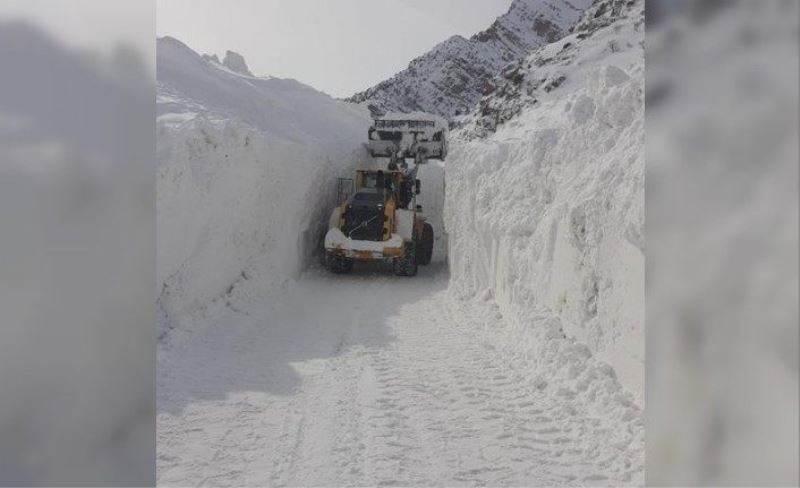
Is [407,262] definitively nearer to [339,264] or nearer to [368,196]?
[339,264]

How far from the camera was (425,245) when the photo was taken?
1285 cm

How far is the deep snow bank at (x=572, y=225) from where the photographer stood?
4289 millimetres

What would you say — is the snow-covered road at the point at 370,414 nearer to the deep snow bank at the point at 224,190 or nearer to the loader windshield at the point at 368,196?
the deep snow bank at the point at 224,190

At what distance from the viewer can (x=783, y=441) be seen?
6.45 feet

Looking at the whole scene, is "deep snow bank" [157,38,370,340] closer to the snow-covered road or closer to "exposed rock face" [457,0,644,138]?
the snow-covered road

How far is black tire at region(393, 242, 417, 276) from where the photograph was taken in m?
11.5

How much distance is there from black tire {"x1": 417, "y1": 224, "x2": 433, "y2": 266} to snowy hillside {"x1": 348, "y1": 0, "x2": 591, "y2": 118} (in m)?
46.0

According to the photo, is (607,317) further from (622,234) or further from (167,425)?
(167,425)

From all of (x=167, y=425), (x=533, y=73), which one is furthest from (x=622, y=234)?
(x=533, y=73)

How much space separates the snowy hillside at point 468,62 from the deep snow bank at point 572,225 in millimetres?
49533

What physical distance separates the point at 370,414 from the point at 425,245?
854 centimetres

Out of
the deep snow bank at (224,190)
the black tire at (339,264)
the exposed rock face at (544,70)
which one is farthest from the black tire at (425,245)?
the exposed rock face at (544,70)

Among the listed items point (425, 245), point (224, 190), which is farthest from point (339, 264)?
point (224, 190)

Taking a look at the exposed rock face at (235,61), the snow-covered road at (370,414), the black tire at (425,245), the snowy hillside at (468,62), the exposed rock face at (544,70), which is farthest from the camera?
the snowy hillside at (468,62)
